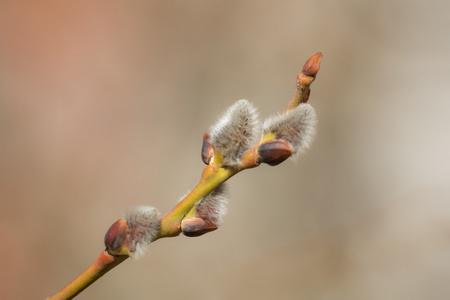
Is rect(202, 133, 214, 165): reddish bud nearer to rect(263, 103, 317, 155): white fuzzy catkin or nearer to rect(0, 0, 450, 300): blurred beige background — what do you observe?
rect(263, 103, 317, 155): white fuzzy catkin

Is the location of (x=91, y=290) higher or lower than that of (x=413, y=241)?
higher

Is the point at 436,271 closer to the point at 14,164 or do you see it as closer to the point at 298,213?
the point at 298,213

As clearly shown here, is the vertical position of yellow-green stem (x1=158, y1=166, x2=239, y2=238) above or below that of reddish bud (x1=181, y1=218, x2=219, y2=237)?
above

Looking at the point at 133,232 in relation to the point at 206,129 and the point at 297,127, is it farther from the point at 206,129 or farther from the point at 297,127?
the point at 206,129

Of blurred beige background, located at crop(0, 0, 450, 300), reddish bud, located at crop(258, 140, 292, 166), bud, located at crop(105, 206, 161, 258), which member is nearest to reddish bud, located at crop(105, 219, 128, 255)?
bud, located at crop(105, 206, 161, 258)

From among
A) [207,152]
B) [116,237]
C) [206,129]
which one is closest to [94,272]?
[116,237]

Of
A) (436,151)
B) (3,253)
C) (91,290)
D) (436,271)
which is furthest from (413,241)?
(3,253)
